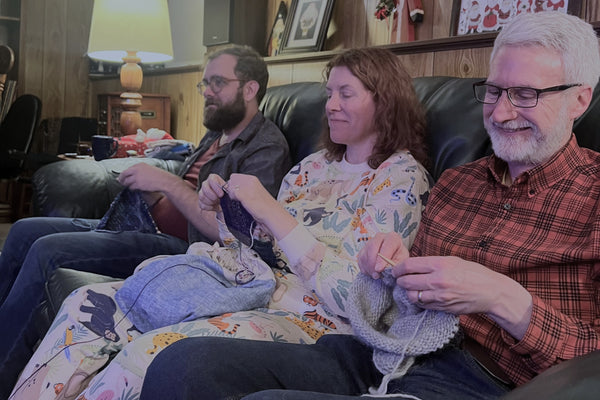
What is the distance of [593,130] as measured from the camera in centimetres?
141

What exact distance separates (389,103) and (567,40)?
565 millimetres

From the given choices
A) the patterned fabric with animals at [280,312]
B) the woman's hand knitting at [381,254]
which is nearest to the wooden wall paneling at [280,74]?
the patterned fabric with animals at [280,312]

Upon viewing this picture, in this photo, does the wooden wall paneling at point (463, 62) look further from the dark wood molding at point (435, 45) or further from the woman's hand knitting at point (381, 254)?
the woman's hand knitting at point (381, 254)

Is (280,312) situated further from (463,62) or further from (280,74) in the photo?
(280,74)

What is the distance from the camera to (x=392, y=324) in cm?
121

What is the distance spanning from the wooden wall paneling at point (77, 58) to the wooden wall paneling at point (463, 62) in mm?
4560

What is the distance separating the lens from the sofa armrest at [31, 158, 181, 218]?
2.46 metres

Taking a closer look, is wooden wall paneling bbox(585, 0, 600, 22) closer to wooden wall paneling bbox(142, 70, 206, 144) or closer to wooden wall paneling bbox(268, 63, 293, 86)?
wooden wall paneling bbox(268, 63, 293, 86)

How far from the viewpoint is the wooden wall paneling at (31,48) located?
19.6 ft

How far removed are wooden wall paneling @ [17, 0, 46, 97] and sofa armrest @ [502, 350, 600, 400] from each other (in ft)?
19.8

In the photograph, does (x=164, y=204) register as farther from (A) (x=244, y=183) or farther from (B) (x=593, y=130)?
(B) (x=593, y=130)

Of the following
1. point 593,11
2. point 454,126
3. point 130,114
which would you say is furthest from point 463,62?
point 130,114

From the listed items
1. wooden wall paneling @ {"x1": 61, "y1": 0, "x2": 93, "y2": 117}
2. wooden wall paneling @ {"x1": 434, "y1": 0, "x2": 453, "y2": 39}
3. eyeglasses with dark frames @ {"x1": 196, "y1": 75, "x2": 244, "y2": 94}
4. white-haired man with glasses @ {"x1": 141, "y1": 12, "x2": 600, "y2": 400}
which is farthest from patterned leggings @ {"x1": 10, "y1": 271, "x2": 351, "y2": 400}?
wooden wall paneling @ {"x1": 61, "y1": 0, "x2": 93, "y2": 117}

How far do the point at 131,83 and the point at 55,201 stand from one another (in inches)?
57.3
